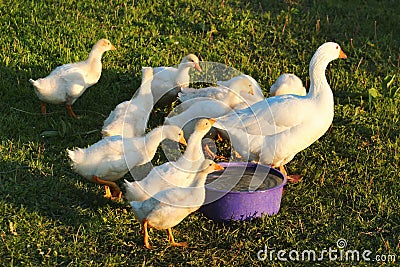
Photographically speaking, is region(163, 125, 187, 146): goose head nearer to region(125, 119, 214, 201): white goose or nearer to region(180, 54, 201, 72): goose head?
region(125, 119, 214, 201): white goose

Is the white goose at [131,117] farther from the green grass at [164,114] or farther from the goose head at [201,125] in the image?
the goose head at [201,125]

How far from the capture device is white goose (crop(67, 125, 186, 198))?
566cm

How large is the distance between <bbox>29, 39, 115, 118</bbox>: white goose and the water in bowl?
2256 mm

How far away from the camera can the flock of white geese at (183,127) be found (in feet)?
17.0

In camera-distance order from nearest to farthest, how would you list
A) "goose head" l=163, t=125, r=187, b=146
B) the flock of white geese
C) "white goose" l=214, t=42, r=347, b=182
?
the flock of white geese < "goose head" l=163, t=125, r=187, b=146 < "white goose" l=214, t=42, r=347, b=182

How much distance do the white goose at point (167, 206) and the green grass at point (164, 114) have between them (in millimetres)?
261

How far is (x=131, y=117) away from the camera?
655cm

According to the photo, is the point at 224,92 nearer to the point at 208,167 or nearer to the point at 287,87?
the point at 287,87

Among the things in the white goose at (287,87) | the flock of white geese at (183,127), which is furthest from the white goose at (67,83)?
the white goose at (287,87)

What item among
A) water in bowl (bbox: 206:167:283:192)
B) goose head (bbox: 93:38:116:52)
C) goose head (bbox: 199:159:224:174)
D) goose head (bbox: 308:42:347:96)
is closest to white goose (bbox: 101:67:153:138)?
water in bowl (bbox: 206:167:283:192)

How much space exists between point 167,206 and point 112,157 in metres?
1.01

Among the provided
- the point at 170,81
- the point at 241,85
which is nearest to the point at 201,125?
the point at 241,85

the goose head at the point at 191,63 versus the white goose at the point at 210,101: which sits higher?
the goose head at the point at 191,63

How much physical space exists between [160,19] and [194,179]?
201 inches
